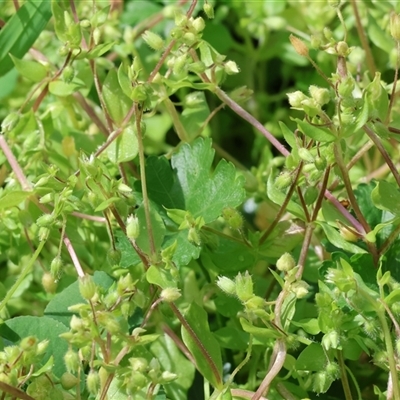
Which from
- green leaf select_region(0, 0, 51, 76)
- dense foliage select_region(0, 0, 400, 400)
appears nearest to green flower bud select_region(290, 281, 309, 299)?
dense foliage select_region(0, 0, 400, 400)

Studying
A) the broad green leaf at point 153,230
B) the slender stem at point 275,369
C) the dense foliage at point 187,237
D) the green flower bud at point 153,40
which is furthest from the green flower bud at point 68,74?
the slender stem at point 275,369

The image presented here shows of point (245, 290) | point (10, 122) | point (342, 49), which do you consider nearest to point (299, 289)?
point (245, 290)

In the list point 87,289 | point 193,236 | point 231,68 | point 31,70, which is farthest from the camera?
point 31,70

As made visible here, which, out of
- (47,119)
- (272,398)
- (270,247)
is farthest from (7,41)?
(272,398)

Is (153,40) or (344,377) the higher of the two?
(153,40)

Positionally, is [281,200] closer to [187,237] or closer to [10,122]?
[187,237]

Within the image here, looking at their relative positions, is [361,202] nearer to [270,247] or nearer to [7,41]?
[270,247]

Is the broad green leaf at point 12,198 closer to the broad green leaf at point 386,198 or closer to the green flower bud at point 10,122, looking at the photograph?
the green flower bud at point 10,122
